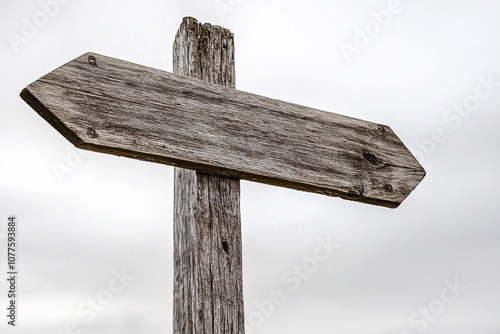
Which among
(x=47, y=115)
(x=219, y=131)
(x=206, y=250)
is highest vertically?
(x=219, y=131)

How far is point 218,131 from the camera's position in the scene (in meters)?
2.58

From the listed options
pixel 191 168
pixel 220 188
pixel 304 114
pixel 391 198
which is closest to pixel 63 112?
pixel 191 168

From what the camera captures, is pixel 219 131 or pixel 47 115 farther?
pixel 219 131

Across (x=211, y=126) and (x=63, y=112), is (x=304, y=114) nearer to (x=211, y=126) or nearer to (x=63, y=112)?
(x=211, y=126)

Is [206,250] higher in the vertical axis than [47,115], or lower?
lower

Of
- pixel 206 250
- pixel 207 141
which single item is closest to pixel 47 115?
pixel 207 141

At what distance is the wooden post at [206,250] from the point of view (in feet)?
8.12

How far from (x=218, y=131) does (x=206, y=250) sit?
453 mm

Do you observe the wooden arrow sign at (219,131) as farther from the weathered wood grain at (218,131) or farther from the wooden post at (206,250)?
the wooden post at (206,250)

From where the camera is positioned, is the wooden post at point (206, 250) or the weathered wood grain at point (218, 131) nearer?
the weathered wood grain at point (218, 131)

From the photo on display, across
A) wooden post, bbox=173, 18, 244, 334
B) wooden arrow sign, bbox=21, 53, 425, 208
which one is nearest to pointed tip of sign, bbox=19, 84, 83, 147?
wooden arrow sign, bbox=21, 53, 425, 208

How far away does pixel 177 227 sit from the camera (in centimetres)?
263

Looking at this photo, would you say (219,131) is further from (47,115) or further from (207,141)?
(47,115)

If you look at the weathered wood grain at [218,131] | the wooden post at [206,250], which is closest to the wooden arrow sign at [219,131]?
the weathered wood grain at [218,131]
